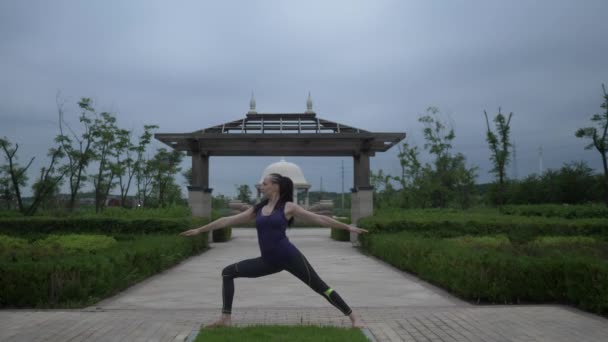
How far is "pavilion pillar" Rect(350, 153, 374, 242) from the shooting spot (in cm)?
1858

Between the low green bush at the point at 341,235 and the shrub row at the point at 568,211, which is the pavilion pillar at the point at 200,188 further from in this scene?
the shrub row at the point at 568,211

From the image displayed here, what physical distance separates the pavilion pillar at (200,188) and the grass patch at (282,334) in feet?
44.8

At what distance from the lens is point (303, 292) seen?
27.0ft

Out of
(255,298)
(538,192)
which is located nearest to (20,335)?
(255,298)

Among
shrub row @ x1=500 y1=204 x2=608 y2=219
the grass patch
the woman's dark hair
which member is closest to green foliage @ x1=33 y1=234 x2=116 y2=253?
the grass patch

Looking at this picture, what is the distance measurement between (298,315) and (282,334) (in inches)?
55.4

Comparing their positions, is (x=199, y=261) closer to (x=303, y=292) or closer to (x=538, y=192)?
(x=303, y=292)

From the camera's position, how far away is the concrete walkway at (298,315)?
5227 mm

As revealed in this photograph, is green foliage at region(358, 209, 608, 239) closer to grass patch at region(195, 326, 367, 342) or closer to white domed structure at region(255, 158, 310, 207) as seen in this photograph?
grass patch at region(195, 326, 367, 342)

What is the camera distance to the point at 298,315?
623 cm

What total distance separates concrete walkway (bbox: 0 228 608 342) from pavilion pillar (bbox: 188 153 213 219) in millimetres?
9111

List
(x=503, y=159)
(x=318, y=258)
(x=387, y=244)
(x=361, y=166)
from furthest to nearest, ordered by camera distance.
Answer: (x=503, y=159) < (x=361, y=166) < (x=318, y=258) < (x=387, y=244)

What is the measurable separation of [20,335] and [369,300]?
183 inches

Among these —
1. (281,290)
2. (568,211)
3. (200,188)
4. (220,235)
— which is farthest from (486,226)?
(220,235)
